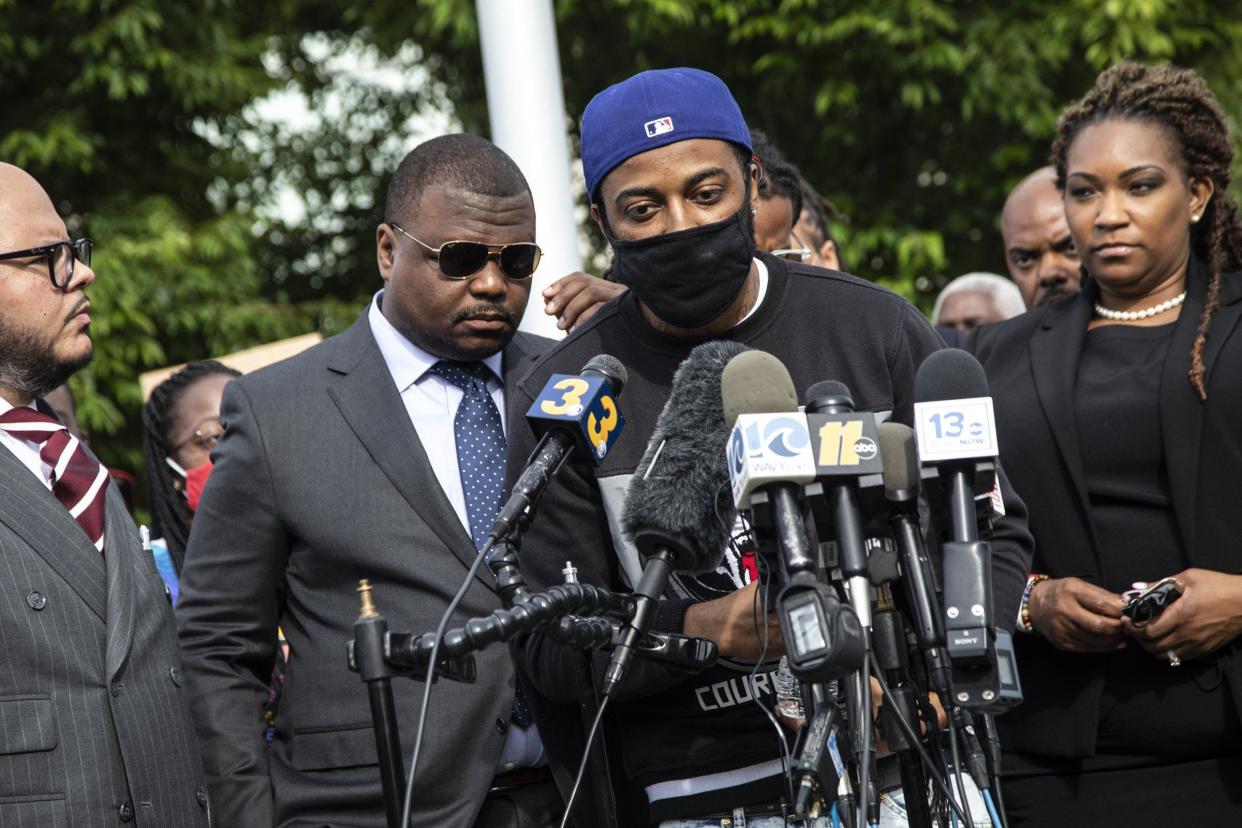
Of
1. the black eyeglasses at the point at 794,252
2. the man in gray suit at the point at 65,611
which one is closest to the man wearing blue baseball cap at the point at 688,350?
the man in gray suit at the point at 65,611

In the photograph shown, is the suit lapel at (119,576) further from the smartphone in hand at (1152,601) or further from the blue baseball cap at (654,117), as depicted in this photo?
the smartphone in hand at (1152,601)

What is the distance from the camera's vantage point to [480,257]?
169 inches

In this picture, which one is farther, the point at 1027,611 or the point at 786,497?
the point at 1027,611

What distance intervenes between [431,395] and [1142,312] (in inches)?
80.6

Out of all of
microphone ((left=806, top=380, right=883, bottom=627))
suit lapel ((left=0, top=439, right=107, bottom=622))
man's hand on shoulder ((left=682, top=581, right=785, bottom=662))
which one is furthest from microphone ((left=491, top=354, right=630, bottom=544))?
suit lapel ((left=0, top=439, right=107, bottom=622))

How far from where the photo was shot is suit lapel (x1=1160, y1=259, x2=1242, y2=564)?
4109 mm

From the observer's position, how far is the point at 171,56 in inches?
485

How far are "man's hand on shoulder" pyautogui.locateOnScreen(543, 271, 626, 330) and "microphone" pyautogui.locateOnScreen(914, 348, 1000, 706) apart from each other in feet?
6.16

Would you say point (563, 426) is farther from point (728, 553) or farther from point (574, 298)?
point (574, 298)

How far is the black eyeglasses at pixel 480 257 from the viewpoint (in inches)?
169

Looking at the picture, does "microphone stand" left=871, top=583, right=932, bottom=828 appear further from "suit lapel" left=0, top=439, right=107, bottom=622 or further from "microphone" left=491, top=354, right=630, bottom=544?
"suit lapel" left=0, top=439, right=107, bottom=622

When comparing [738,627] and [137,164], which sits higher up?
[137,164]

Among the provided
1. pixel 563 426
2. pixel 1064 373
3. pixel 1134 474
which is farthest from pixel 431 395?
pixel 1134 474

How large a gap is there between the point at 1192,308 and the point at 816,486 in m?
2.30
